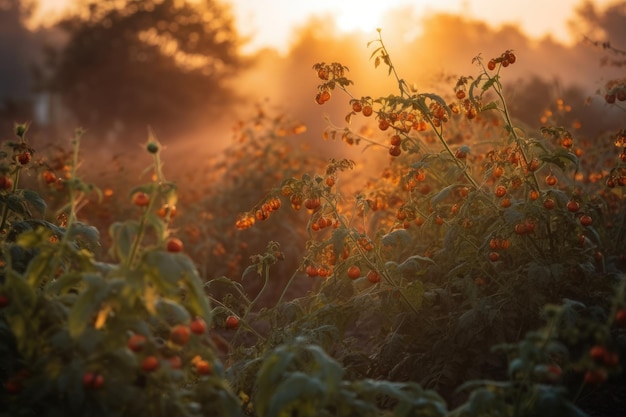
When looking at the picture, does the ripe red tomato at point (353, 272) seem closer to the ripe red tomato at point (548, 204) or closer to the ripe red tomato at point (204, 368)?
the ripe red tomato at point (548, 204)

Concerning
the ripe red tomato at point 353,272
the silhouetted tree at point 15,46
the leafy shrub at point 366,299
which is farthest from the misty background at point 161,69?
the silhouetted tree at point 15,46

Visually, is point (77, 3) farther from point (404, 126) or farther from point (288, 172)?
point (404, 126)

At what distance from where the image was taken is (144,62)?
103 feet

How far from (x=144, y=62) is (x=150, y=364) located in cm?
2994

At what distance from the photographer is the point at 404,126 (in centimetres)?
435

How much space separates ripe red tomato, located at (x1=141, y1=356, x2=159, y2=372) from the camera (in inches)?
108

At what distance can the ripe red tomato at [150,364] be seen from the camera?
2746 mm

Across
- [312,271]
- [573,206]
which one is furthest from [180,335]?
[573,206]

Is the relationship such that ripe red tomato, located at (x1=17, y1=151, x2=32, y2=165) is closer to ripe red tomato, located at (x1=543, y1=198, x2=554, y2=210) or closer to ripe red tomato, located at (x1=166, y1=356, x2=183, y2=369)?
ripe red tomato, located at (x1=166, y1=356, x2=183, y2=369)

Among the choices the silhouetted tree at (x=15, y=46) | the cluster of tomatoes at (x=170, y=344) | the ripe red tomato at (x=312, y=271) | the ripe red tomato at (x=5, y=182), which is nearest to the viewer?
the cluster of tomatoes at (x=170, y=344)

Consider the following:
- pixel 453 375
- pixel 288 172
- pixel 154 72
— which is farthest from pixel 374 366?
pixel 154 72

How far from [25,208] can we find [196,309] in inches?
56.4

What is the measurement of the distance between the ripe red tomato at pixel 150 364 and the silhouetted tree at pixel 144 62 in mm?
29280

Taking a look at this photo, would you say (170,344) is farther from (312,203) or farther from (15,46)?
(15,46)
